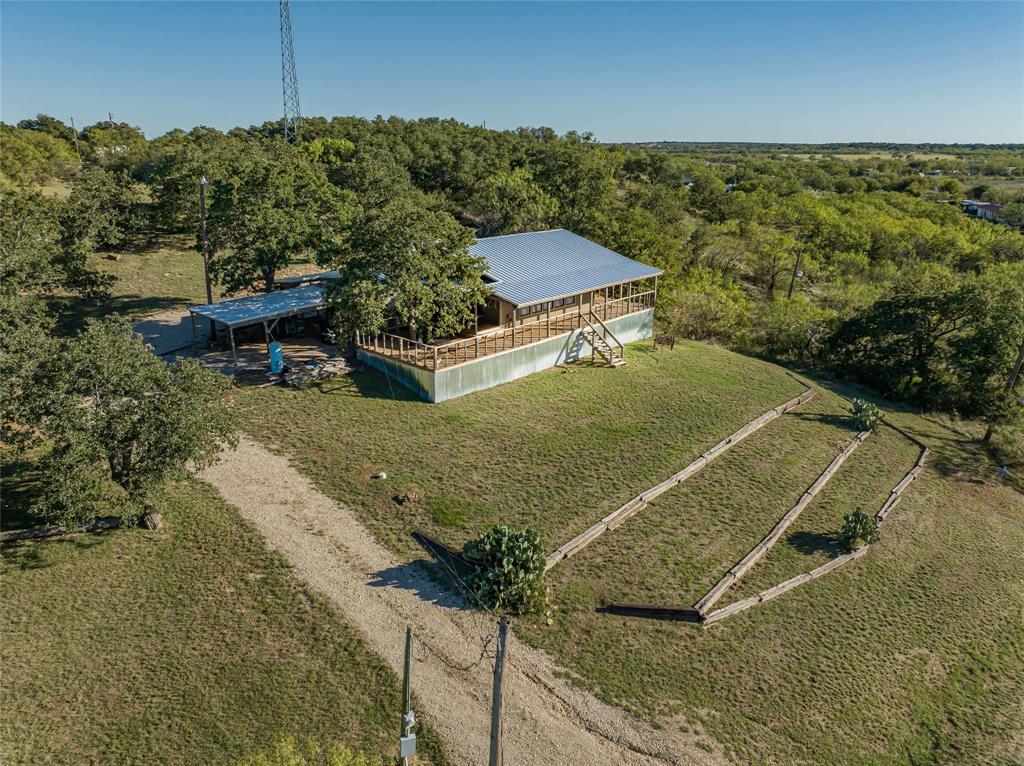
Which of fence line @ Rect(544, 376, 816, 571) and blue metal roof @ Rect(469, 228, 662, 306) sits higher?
blue metal roof @ Rect(469, 228, 662, 306)

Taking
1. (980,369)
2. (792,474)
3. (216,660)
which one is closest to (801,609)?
(792,474)

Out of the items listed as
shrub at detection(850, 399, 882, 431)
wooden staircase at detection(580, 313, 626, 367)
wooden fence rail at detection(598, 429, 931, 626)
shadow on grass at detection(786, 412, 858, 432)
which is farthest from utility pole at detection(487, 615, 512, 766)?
shrub at detection(850, 399, 882, 431)

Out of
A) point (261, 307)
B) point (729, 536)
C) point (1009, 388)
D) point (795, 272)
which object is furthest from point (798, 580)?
point (795, 272)

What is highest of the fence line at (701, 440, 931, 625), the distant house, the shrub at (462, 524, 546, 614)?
the distant house

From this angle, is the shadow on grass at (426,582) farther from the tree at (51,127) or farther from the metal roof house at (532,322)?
the tree at (51,127)

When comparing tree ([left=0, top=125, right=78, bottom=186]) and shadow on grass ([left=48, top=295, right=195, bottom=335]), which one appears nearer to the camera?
shadow on grass ([left=48, top=295, right=195, bottom=335])

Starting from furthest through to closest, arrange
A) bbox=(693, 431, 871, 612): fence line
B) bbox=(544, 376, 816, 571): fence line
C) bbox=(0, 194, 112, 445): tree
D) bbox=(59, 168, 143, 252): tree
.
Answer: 1. bbox=(59, 168, 143, 252): tree
2. bbox=(544, 376, 816, 571): fence line
3. bbox=(693, 431, 871, 612): fence line
4. bbox=(0, 194, 112, 445): tree

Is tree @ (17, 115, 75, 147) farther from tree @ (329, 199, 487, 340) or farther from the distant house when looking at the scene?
the distant house

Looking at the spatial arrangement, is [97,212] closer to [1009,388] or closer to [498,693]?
[498,693]
